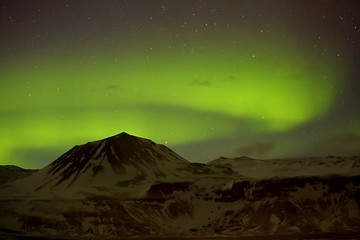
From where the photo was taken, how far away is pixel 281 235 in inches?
7648

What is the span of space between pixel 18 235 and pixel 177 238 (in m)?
56.4

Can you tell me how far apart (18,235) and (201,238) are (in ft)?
213

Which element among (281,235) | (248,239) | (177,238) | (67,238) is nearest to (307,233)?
(281,235)

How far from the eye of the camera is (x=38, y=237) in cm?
19750

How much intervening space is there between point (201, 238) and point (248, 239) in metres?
19.5

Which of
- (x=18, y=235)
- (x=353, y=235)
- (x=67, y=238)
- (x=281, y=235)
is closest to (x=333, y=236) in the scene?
(x=353, y=235)

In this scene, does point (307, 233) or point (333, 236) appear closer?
point (333, 236)

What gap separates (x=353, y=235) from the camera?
181m

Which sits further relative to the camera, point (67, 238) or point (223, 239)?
A: point (67, 238)

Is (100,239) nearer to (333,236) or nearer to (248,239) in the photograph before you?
(248,239)

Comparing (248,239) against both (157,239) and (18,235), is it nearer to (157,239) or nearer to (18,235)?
(157,239)

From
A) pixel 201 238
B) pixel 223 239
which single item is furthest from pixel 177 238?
pixel 223 239

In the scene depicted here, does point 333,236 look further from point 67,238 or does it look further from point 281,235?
point 67,238

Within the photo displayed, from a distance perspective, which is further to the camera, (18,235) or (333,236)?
(18,235)
